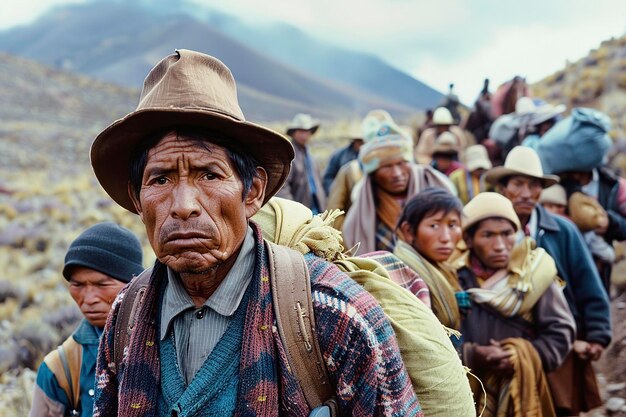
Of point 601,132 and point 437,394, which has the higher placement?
point 601,132

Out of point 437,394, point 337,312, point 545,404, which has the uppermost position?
point 337,312

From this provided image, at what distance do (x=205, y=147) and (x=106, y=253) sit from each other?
166cm

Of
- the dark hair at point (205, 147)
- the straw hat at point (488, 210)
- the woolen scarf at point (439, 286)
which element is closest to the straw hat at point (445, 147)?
the straw hat at point (488, 210)

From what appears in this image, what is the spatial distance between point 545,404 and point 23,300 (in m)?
7.56

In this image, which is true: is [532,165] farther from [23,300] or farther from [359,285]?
[23,300]

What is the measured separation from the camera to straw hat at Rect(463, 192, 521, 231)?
13.0 feet

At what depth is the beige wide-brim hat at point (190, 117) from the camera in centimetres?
172

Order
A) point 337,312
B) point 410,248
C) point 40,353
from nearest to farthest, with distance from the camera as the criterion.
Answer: point 337,312 < point 410,248 < point 40,353

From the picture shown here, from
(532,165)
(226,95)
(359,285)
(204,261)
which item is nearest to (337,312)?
(359,285)

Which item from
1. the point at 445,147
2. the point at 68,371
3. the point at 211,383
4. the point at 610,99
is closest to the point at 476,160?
the point at 445,147

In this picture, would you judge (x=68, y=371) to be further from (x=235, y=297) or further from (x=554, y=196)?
(x=554, y=196)

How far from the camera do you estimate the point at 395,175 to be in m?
5.05

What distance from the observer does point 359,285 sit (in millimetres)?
1761

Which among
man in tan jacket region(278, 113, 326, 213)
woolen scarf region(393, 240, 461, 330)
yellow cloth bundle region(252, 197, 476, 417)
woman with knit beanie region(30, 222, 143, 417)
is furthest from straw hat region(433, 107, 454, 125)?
yellow cloth bundle region(252, 197, 476, 417)
